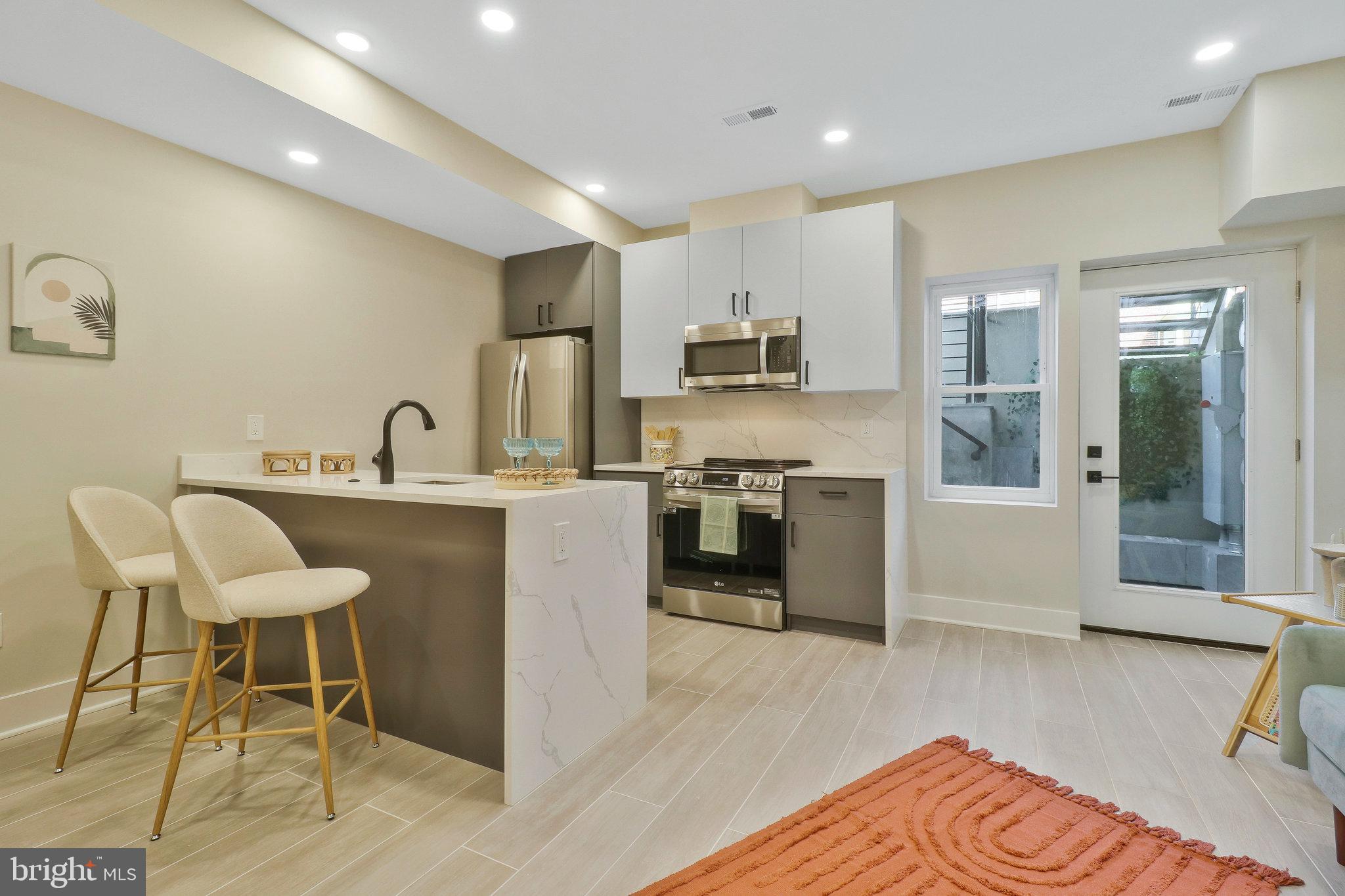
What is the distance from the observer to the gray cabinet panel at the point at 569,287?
4156mm

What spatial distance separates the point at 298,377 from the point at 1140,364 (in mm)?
4410

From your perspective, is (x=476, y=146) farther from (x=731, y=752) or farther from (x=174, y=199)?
(x=731, y=752)

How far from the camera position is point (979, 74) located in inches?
104

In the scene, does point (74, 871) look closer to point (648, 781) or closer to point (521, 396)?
point (648, 781)

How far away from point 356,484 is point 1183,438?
396 centimetres

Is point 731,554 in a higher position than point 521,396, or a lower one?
lower

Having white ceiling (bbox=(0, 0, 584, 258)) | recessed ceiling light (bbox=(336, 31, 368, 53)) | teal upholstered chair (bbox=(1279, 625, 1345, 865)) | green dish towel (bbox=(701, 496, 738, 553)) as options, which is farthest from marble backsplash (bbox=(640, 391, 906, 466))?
recessed ceiling light (bbox=(336, 31, 368, 53))

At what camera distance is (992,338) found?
3.70m

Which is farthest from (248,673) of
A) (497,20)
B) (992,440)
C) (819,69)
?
(992,440)

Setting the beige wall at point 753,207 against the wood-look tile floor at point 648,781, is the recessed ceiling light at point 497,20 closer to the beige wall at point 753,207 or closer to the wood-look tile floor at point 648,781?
the beige wall at point 753,207

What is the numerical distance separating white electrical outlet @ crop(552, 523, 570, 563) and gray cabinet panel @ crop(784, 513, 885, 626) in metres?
1.74

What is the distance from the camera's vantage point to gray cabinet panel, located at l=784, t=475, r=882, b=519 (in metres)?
3.28

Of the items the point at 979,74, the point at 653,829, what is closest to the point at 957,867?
the point at 653,829

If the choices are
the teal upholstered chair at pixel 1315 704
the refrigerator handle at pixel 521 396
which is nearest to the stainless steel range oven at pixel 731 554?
the refrigerator handle at pixel 521 396
